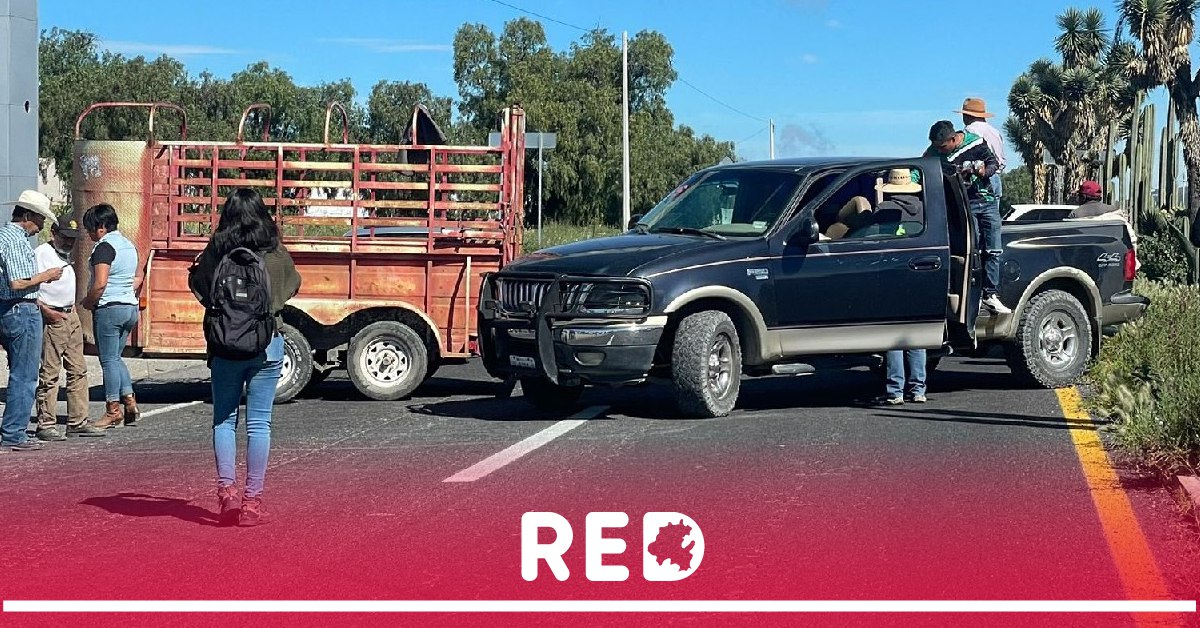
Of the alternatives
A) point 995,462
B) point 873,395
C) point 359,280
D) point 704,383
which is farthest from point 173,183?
point 995,462

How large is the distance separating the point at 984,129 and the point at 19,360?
26.0ft

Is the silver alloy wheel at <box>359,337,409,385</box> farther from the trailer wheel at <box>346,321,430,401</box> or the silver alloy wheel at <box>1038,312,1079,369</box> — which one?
the silver alloy wheel at <box>1038,312,1079,369</box>

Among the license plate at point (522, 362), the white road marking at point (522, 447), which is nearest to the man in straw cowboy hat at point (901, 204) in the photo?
the white road marking at point (522, 447)

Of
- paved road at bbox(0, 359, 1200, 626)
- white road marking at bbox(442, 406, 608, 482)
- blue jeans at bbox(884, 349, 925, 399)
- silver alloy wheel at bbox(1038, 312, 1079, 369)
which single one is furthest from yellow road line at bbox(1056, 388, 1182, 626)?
white road marking at bbox(442, 406, 608, 482)

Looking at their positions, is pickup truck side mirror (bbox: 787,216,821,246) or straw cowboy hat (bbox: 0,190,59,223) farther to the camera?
pickup truck side mirror (bbox: 787,216,821,246)

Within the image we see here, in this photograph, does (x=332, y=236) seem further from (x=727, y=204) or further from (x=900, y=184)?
(x=900, y=184)

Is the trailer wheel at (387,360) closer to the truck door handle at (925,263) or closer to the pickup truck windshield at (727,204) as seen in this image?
the pickup truck windshield at (727,204)

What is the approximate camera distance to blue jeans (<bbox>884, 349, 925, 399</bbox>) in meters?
13.0

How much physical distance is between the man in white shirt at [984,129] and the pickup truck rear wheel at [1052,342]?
1082 millimetres

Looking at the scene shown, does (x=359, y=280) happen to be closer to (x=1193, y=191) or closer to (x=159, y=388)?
(x=159, y=388)

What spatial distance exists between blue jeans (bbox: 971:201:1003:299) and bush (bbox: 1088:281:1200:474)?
1.21 m

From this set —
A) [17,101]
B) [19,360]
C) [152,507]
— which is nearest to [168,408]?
[19,360]

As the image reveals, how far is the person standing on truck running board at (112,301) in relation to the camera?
12.1 metres

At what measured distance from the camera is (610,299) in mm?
11805
